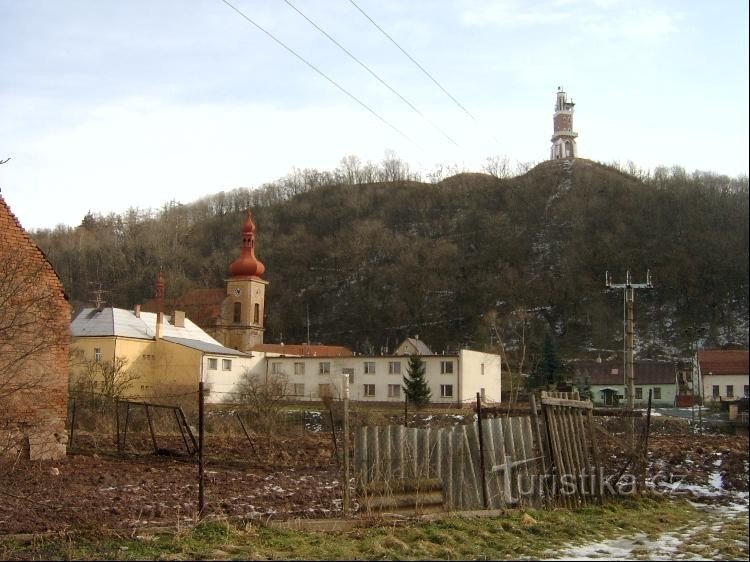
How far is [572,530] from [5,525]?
729cm

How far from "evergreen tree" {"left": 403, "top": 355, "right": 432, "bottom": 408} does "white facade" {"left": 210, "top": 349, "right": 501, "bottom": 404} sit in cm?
165

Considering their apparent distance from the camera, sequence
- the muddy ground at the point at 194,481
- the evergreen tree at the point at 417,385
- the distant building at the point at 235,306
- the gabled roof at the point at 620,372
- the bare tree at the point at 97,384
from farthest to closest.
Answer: the distant building at the point at 235,306 → the evergreen tree at the point at 417,385 → the gabled roof at the point at 620,372 → the bare tree at the point at 97,384 → the muddy ground at the point at 194,481

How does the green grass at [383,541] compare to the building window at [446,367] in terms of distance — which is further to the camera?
the building window at [446,367]

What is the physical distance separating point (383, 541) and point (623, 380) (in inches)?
1944

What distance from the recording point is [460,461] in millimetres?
11406

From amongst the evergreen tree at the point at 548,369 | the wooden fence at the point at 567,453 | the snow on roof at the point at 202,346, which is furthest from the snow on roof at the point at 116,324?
the wooden fence at the point at 567,453

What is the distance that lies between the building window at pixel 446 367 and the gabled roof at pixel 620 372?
10505 mm

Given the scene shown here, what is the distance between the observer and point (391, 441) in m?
11.2

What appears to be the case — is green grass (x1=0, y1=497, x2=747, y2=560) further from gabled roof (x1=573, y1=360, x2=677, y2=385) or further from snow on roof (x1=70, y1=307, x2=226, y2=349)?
snow on roof (x1=70, y1=307, x2=226, y2=349)

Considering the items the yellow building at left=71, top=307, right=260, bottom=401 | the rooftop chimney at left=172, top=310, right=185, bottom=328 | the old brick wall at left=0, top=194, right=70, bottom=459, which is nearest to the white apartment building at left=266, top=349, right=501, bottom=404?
the yellow building at left=71, top=307, right=260, bottom=401

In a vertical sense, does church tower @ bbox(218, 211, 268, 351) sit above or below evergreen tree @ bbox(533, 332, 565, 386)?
above

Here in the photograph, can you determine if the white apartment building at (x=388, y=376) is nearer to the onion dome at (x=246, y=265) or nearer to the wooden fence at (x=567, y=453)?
the onion dome at (x=246, y=265)

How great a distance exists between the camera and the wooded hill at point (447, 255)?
46.6 metres

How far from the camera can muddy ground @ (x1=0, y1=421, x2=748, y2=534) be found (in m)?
11.3
